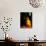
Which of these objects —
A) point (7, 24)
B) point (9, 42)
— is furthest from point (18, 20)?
point (9, 42)

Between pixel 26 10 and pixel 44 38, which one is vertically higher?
pixel 26 10

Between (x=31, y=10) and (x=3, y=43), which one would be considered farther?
(x=31, y=10)

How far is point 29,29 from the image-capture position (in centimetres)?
483

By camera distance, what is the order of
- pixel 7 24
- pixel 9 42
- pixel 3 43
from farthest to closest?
pixel 7 24, pixel 3 43, pixel 9 42

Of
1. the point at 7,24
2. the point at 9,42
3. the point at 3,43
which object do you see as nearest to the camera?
the point at 9,42

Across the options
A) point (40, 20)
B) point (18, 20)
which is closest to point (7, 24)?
point (18, 20)

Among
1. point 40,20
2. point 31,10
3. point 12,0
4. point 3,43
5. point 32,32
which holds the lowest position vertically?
point 3,43

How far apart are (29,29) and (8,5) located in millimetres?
1062

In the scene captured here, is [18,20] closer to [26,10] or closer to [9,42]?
[26,10]

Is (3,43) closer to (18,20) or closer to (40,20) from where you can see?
(18,20)

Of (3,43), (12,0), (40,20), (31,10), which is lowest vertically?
(3,43)

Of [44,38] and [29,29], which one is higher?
[29,29]

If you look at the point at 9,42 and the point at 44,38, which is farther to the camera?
the point at 44,38

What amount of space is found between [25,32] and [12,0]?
1147mm
